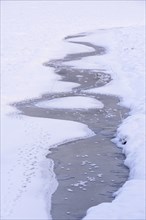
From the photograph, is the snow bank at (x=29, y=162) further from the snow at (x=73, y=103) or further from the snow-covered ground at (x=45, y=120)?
the snow at (x=73, y=103)

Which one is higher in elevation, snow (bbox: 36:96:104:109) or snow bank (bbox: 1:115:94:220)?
snow bank (bbox: 1:115:94:220)

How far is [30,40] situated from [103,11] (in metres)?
27.3

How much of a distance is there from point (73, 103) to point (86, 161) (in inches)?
189

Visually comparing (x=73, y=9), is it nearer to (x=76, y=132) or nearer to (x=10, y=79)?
(x=10, y=79)

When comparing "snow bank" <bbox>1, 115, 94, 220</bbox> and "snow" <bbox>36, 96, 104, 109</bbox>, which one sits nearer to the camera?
"snow bank" <bbox>1, 115, 94, 220</bbox>

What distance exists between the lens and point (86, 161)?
9961 millimetres

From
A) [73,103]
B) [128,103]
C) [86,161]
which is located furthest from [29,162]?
[128,103]

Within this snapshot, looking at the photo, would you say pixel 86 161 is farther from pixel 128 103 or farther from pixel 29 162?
pixel 128 103

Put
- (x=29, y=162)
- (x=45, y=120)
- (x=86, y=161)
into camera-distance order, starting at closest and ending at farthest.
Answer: (x=29, y=162), (x=86, y=161), (x=45, y=120)

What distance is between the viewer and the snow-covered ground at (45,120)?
797 centimetres

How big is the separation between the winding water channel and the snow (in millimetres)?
278

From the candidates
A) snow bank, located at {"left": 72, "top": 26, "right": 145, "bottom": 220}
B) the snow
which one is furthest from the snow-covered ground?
the snow

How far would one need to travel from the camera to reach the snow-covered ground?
7.97 metres

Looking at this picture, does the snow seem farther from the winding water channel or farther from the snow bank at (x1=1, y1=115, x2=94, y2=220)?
the snow bank at (x1=1, y1=115, x2=94, y2=220)
